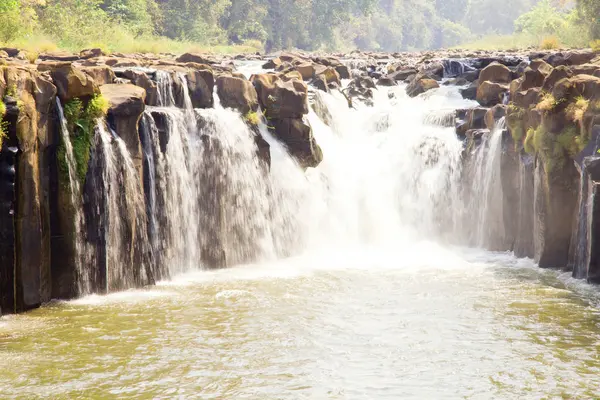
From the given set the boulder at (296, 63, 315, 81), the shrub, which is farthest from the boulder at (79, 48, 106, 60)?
the shrub

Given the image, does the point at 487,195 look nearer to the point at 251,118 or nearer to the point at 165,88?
the point at 251,118

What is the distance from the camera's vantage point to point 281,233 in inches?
805

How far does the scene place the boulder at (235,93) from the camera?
20.1 m

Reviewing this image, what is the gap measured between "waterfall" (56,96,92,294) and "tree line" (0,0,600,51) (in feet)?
47.3

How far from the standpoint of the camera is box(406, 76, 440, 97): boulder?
96.1ft

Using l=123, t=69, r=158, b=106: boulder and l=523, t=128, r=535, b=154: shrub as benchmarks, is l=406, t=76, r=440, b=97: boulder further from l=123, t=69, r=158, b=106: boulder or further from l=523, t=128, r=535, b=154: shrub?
l=123, t=69, r=158, b=106: boulder

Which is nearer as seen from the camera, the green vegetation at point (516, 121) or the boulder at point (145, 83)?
the boulder at point (145, 83)

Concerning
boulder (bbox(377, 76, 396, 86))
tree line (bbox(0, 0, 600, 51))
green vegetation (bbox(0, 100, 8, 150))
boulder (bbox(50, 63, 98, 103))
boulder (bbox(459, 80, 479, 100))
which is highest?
tree line (bbox(0, 0, 600, 51))

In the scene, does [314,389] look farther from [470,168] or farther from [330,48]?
[330,48]

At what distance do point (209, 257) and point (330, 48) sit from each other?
68.7 meters

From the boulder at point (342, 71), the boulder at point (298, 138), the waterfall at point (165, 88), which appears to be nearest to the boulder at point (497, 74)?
the boulder at point (342, 71)

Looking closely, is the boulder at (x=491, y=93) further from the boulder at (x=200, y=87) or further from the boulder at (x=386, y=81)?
the boulder at (x=200, y=87)

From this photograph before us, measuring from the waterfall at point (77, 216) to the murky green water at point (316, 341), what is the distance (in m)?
0.65

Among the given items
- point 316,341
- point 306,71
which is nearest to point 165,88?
point 316,341
